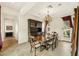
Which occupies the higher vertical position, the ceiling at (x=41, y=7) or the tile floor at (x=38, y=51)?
the ceiling at (x=41, y=7)

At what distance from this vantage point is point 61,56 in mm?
1692

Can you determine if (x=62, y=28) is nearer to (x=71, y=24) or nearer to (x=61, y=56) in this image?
(x=71, y=24)

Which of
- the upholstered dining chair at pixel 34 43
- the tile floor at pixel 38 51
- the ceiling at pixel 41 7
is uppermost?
the ceiling at pixel 41 7

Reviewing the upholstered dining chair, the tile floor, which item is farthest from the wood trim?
the upholstered dining chair

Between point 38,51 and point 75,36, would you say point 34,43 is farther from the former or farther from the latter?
point 75,36

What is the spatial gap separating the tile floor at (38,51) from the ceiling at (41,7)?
0.42m

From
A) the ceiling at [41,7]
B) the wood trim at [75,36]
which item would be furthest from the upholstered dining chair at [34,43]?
the wood trim at [75,36]

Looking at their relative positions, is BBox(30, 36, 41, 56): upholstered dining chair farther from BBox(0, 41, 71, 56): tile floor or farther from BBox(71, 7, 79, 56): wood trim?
BBox(71, 7, 79, 56): wood trim

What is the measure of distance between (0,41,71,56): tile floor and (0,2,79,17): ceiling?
1.38 ft

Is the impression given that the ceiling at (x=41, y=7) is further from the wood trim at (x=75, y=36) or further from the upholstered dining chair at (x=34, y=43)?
the upholstered dining chair at (x=34, y=43)

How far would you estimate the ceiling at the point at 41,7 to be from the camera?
1.64 m

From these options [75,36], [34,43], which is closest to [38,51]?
[34,43]

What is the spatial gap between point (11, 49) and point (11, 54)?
8cm

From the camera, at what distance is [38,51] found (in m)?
1.69
